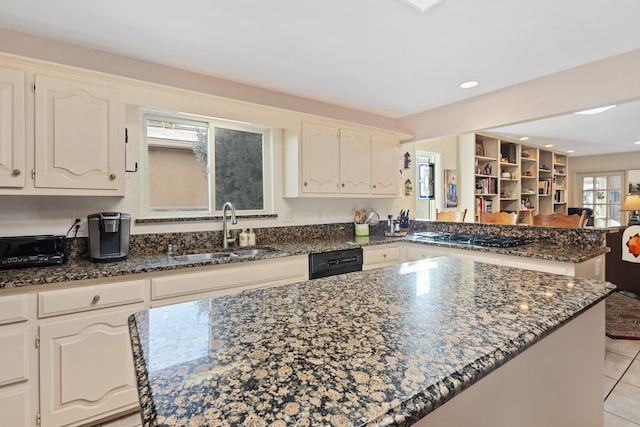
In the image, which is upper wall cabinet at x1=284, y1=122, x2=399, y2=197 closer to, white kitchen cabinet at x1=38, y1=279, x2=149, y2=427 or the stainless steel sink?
the stainless steel sink

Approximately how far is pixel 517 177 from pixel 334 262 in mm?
4815

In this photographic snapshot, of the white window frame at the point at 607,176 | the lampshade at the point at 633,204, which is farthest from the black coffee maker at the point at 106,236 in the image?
the white window frame at the point at 607,176

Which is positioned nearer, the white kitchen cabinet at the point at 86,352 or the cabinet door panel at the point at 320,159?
the white kitchen cabinet at the point at 86,352

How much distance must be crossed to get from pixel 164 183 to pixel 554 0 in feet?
9.04

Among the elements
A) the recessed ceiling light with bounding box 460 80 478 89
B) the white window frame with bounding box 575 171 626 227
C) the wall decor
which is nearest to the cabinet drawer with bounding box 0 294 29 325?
the recessed ceiling light with bounding box 460 80 478 89

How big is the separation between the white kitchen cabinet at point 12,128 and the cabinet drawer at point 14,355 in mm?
779

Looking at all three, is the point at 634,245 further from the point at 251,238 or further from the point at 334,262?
the point at 251,238

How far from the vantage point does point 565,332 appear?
3.39 feet

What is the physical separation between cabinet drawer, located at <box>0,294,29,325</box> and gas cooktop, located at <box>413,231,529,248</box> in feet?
9.44

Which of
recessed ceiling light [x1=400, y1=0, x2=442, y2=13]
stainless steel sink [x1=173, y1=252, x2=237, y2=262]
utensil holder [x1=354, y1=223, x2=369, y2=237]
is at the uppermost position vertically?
recessed ceiling light [x1=400, y1=0, x2=442, y2=13]

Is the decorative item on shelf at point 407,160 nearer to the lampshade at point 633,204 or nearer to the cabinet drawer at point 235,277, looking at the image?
the cabinet drawer at point 235,277

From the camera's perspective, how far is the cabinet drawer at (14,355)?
60.4 inches

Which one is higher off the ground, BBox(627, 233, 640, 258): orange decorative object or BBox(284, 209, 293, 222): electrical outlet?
BBox(284, 209, 293, 222): electrical outlet

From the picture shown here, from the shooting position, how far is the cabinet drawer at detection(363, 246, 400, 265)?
2.91 metres
